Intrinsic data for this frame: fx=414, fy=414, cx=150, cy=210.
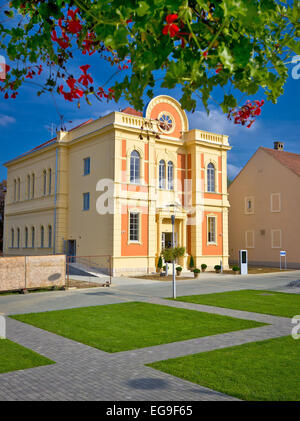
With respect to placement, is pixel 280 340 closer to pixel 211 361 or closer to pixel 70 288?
pixel 211 361

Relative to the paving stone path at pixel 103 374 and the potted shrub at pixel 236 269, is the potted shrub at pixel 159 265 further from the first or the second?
the paving stone path at pixel 103 374

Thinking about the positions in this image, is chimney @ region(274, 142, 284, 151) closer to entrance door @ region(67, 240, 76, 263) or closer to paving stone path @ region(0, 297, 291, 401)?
entrance door @ region(67, 240, 76, 263)

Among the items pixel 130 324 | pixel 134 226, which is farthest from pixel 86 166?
pixel 130 324

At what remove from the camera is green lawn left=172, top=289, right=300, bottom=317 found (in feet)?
44.2

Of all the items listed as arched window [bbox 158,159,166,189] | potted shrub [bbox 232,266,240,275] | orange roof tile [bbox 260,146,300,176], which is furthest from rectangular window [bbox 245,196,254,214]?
Result: arched window [bbox 158,159,166,189]

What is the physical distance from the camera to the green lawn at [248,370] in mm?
5945

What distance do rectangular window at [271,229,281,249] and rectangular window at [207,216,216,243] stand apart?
7.87 meters

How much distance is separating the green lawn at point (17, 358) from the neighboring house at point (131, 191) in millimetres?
19141

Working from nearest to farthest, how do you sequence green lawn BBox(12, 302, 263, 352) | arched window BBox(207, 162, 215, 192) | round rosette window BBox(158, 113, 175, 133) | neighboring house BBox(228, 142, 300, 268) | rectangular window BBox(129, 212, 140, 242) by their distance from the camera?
green lawn BBox(12, 302, 263, 352), rectangular window BBox(129, 212, 140, 242), round rosette window BBox(158, 113, 175, 133), arched window BBox(207, 162, 215, 192), neighboring house BBox(228, 142, 300, 268)

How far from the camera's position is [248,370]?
6.98 metres

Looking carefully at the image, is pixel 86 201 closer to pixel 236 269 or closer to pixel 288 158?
pixel 236 269

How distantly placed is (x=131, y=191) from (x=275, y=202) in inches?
652
